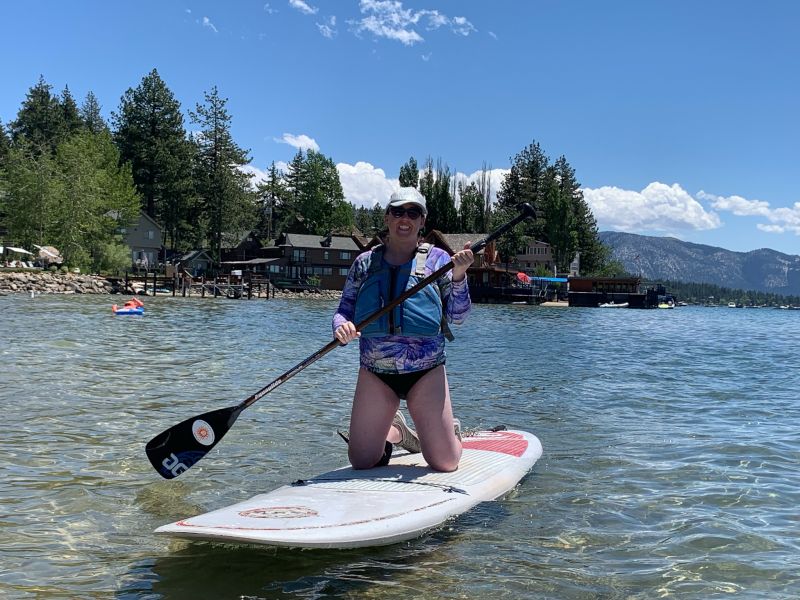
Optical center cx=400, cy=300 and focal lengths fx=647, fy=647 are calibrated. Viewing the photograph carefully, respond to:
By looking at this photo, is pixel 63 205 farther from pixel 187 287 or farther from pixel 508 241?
pixel 508 241

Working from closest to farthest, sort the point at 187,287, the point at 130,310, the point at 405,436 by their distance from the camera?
the point at 405,436 → the point at 130,310 → the point at 187,287

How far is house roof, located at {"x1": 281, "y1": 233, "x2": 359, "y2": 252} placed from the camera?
296ft

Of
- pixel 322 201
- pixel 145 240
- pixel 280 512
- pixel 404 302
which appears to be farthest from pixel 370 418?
pixel 322 201

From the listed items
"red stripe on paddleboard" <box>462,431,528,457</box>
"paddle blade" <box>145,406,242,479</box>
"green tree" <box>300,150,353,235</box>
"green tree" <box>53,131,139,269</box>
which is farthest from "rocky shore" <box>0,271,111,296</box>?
"green tree" <box>300,150,353,235</box>

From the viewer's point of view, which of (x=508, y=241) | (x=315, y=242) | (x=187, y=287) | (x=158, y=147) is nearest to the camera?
(x=187, y=287)

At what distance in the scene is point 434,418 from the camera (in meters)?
5.49

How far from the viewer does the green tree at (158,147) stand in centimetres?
8388

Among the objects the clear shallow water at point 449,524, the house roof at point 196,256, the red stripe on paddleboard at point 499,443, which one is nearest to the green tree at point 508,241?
the house roof at point 196,256

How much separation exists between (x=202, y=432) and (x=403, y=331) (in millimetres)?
2150

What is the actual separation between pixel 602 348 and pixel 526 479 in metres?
20.9

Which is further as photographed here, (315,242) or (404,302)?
(315,242)

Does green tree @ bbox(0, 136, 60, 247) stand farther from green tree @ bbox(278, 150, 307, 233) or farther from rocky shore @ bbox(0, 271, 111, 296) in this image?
green tree @ bbox(278, 150, 307, 233)

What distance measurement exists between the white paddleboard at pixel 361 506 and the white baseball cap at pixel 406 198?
2.31 metres

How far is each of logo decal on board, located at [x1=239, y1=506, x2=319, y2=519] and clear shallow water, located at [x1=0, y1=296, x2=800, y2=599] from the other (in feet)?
1.18
